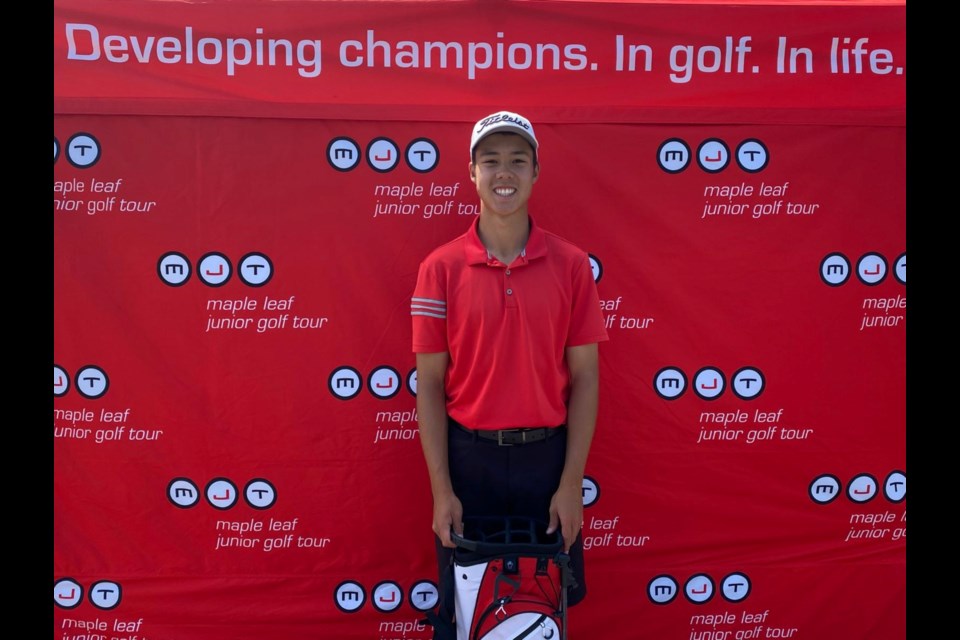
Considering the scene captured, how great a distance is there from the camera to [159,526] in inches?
118

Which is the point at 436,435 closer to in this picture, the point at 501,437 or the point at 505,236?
the point at 501,437

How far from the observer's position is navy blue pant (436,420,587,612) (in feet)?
7.97

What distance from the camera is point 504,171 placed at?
2.34 m

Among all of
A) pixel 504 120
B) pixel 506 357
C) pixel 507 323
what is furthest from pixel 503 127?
pixel 506 357

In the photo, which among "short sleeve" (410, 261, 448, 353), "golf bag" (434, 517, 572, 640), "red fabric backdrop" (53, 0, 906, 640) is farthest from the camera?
"red fabric backdrop" (53, 0, 906, 640)

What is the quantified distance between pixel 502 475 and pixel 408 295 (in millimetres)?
898

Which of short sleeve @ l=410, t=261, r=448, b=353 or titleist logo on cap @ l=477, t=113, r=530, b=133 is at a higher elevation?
titleist logo on cap @ l=477, t=113, r=530, b=133

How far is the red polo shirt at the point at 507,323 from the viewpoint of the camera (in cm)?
234

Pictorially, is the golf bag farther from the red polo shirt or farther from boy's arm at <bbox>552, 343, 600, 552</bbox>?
the red polo shirt

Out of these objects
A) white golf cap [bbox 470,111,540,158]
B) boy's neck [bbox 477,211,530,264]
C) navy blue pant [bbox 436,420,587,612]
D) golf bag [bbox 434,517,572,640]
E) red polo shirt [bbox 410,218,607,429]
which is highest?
white golf cap [bbox 470,111,540,158]

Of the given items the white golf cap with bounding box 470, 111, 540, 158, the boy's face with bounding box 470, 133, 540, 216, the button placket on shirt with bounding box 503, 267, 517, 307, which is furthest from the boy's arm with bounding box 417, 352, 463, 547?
the white golf cap with bounding box 470, 111, 540, 158

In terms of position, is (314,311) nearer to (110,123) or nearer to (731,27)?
(110,123)

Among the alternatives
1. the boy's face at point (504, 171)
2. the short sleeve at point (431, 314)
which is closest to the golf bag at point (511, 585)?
the short sleeve at point (431, 314)

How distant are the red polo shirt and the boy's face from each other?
15 cm
